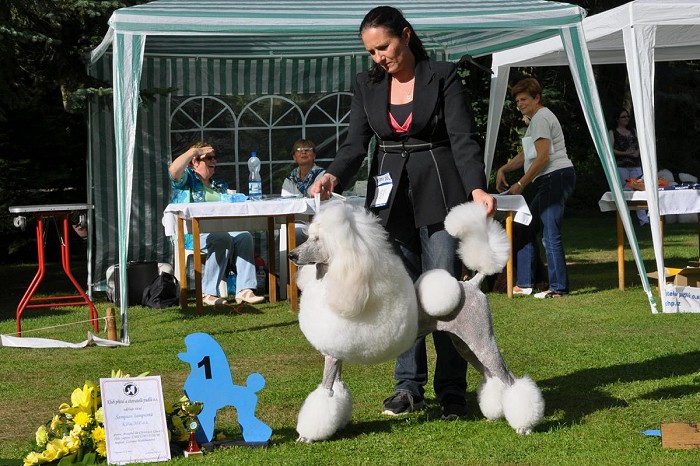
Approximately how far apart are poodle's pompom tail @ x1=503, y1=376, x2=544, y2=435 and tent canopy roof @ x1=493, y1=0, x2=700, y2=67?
400 centimetres

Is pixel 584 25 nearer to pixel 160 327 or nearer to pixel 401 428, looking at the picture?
pixel 160 327

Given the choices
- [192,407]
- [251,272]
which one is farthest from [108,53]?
[192,407]

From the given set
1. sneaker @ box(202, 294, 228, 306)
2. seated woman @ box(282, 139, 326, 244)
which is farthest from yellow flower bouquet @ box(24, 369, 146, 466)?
seated woman @ box(282, 139, 326, 244)

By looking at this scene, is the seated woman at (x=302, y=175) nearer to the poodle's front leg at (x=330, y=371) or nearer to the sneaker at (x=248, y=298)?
the sneaker at (x=248, y=298)

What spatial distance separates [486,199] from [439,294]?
1.52 ft

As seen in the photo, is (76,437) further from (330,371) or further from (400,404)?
(400,404)

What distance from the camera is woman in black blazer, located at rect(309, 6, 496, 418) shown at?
428 cm

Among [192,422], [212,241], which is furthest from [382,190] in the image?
[212,241]

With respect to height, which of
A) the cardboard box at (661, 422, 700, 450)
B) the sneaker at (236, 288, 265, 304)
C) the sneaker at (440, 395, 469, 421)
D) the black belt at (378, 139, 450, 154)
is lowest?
the sneaker at (236, 288, 265, 304)

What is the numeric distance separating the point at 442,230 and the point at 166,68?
7.19 meters

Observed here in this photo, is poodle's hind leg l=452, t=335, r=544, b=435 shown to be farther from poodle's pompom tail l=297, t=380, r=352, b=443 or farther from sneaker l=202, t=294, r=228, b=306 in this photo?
sneaker l=202, t=294, r=228, b=306

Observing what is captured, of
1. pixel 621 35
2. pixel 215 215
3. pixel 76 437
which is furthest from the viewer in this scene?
pixel 621 35

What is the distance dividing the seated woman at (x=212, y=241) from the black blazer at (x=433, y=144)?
458cm

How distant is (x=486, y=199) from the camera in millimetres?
4195
